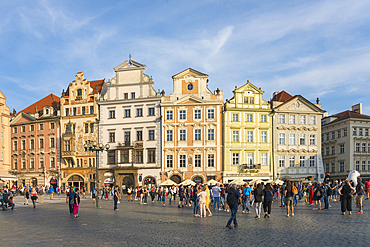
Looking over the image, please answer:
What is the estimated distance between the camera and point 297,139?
54219 millimetres

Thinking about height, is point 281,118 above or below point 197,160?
above

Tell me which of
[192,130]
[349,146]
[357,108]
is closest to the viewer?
[192,130]

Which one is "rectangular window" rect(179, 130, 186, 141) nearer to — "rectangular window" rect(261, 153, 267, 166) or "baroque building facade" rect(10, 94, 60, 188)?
"rectangular window" rect(261, 153, 267, 166)

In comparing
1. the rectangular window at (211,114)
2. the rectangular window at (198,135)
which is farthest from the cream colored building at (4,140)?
the rectangular window at (211,114)

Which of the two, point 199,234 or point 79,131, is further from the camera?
point 79,131

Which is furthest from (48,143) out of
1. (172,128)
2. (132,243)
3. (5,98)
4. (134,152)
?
(132,243)

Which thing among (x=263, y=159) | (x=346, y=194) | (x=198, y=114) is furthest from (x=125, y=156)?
(x=346, y=194)

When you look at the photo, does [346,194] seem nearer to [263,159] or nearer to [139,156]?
[263,159]

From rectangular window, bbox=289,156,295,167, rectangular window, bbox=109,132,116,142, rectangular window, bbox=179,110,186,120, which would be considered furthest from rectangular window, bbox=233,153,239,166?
rectangular window, bbox=109,132,116,142

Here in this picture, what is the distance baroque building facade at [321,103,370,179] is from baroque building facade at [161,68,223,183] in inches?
877

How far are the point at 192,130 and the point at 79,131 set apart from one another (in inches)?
745

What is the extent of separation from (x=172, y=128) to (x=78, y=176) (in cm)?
1775

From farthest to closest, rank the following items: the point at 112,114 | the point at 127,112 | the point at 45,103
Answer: the point at 45,103 → the point at 112,114 → the point at 127,112

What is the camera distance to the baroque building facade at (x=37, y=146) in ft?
196
